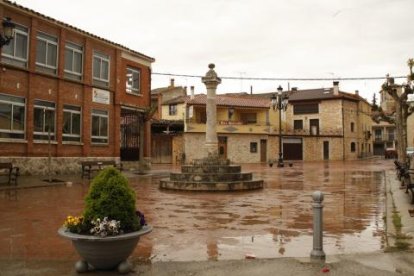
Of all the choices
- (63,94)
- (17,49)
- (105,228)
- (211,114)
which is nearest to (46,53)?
(17,49)

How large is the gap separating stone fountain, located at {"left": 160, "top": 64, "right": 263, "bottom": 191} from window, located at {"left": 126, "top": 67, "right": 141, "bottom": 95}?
10.0 metres

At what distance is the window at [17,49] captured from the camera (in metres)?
18.8

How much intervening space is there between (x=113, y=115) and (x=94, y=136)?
190 cm

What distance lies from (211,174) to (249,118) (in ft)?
119

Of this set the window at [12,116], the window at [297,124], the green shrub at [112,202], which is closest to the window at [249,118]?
the window at [297,124]

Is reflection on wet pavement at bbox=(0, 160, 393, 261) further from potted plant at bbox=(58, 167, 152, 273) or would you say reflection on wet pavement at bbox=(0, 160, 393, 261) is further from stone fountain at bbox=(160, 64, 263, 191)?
stone fountain at bbox=(160, 64, 263, 191)

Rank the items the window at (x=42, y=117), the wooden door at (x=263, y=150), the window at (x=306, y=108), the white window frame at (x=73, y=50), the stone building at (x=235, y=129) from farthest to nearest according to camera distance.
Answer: the window at (x=306, y=108) → the wooden door at (x=263, y=150) → the stone building at (x=235, y=129) → the white window frame at (x=73, y=50) → the window at (x=42, y=117)

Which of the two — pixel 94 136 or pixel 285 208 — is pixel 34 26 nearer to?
pixel 94 136

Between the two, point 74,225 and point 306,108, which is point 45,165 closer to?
point 74,225

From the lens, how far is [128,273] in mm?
4938

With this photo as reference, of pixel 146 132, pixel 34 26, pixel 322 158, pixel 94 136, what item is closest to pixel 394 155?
pixel 322 158

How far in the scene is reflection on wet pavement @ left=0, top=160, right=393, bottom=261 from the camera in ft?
20.2

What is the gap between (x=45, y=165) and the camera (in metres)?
20.3

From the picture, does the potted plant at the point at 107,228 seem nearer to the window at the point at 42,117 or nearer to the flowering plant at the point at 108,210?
the flowering plant at the point at 108,210
